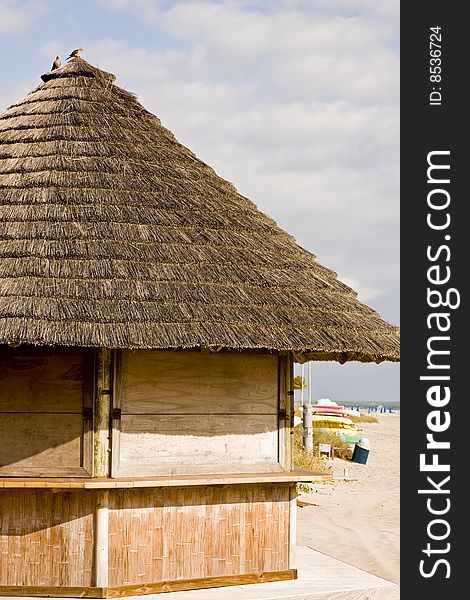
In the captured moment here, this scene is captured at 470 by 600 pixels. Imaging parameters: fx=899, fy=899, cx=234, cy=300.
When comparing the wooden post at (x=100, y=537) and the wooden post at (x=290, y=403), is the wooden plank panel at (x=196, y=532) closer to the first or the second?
the wooden post at (x=100, y=537)

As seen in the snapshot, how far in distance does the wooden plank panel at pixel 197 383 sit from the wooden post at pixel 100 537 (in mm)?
826

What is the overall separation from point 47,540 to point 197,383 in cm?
196

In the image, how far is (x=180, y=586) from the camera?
841 centimetres

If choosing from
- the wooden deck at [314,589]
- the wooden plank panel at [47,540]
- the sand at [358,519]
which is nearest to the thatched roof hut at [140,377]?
the wooden plank panel at [47,540]

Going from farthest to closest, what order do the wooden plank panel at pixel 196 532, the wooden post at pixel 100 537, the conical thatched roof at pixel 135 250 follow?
the wooden plank panel at pixel 196 532
the wooden post at pixel 100 537
the conical thatched roof at pixel 135 250

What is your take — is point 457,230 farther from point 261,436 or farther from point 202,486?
point 202,486

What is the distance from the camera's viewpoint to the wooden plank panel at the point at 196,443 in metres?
8.20

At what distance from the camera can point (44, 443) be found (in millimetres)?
8086

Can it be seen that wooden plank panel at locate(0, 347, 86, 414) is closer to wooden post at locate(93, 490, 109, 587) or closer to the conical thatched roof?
the conical thatched roof

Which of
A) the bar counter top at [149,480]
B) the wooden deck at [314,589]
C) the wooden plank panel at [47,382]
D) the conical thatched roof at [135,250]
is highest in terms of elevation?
the conical thatched roof at [135,250]

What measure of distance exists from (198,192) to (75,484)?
3340 millimetres

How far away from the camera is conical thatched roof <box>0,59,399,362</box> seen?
764 centimetres

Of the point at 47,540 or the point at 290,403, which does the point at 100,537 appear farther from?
the point at 290,403

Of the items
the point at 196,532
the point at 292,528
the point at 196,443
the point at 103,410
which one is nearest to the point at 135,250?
the point at 103,410
